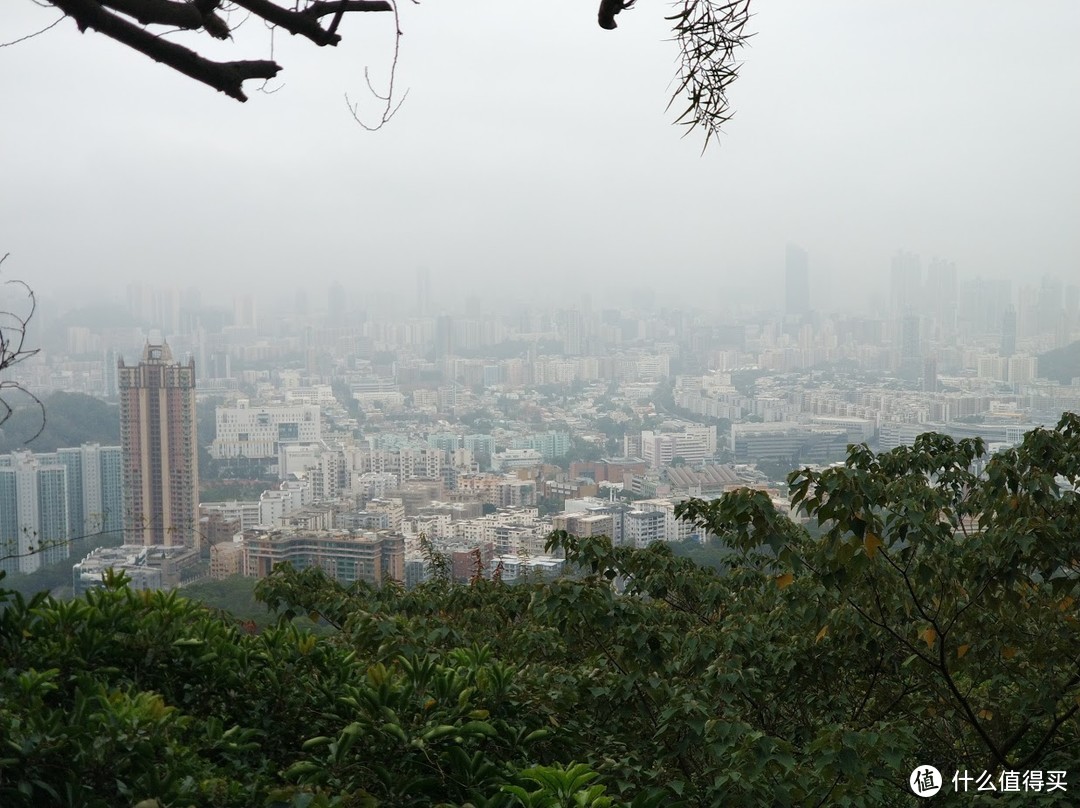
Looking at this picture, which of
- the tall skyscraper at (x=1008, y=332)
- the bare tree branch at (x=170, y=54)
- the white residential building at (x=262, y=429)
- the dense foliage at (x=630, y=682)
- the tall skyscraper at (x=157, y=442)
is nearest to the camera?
the bare tree branch at (x=170, y=54)

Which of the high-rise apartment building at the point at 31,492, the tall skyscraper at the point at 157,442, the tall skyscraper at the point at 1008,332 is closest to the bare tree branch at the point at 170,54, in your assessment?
the high-rise apartment building at the point at 31,492

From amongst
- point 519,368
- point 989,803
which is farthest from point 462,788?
point 519,368

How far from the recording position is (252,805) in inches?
48.6

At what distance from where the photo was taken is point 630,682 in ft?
6.39

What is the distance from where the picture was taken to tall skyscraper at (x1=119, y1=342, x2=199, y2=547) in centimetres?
1000

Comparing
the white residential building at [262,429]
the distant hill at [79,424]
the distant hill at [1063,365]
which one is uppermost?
the distant hill at [1063,365]

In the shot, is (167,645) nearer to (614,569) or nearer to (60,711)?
(60,711)

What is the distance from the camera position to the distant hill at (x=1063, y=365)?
11.2 m

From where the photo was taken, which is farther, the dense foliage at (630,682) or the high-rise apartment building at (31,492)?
the high-rise apartment building at (31,492)

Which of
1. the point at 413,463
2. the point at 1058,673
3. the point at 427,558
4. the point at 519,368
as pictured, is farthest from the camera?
the point at 519,368

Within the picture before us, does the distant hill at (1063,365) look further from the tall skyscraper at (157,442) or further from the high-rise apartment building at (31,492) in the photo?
the high-rise apartment building at (31,492)

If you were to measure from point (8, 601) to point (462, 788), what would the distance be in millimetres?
959

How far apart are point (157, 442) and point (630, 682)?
9.79 m

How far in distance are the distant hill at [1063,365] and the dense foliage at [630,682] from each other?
9.80m
